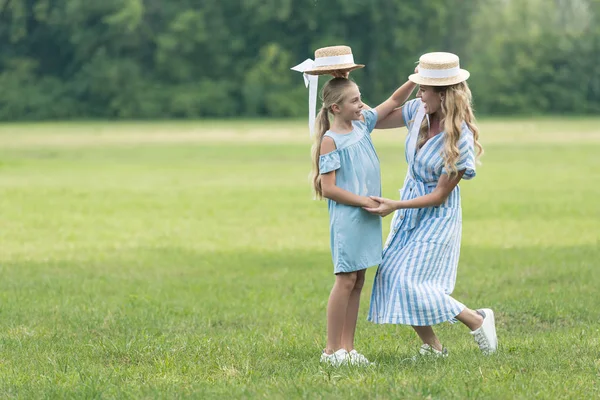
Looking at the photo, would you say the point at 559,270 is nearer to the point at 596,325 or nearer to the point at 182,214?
the point at 596,325

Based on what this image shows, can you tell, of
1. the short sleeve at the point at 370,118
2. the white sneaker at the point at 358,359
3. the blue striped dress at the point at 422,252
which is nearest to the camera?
the white sneaker at the point at 358,359

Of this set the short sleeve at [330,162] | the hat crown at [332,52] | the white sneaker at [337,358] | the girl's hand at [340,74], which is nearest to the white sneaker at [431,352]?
the white sneaker at [337,358]

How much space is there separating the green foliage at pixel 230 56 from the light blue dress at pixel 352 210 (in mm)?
71415

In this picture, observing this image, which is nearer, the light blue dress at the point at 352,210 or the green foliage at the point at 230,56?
the light blue dress at the point at 352,210

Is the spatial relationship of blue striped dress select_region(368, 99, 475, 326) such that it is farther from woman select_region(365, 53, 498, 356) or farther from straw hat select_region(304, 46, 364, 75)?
straw hat select_region(304, 46, 364, 75)

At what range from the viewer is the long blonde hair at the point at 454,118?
21.3 feet

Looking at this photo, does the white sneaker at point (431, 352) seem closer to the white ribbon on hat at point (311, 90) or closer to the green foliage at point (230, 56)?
the white ribbon on hat at point (311, 90)

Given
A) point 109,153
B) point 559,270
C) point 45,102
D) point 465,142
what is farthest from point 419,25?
point 465,142

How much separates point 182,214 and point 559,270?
31.0ft

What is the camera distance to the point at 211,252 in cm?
1504

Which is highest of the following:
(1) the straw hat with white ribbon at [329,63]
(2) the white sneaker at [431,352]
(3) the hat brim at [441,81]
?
(1) the straw hat with white ribbon at [329,63]

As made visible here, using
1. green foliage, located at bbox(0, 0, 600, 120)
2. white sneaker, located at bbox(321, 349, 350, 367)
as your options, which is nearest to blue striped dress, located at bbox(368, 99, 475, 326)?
white sneaker, located at bbox(321, 349, 350, 367)

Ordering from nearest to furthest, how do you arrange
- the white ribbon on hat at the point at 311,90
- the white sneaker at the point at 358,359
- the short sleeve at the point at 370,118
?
1. the white sneaker at the point at 358,359
2. the white ribbon on hat at the point at 311,90
3. the short sleeve at the point at 370,118

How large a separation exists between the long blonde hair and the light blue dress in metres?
0.45
